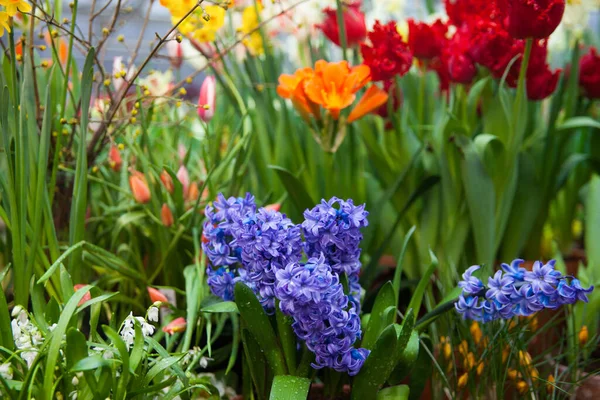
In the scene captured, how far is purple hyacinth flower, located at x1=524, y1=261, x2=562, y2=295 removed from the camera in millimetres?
673

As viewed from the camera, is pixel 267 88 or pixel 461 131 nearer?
pixel 461 131

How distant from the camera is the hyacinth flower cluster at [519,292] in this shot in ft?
2.21

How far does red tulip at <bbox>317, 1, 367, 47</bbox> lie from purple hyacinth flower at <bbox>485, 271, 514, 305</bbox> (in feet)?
1.95

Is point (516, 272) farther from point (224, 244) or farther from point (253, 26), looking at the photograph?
point (253, 26)

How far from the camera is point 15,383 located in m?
0.61

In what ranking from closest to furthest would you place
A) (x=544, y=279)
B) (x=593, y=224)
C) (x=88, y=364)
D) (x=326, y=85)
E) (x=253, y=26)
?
(x=88, y=364) → (x=544, y=279) → (x=326, y=85) → (x=593, y=224) → (x=253, y=26)

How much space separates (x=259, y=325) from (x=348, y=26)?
0.69m

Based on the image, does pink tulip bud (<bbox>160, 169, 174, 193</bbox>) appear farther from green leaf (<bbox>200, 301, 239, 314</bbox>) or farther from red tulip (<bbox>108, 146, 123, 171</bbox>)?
green leaf (<bbox>200, 301, 239, 314</bbox>)

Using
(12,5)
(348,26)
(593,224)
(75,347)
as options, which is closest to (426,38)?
(348,26)

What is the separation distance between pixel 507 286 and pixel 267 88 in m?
0.70

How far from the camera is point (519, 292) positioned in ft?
2.26

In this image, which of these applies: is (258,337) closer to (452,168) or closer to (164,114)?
(452,168)

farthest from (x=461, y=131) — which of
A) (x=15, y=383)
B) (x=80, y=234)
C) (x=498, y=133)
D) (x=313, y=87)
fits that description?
(x=15, y=383)

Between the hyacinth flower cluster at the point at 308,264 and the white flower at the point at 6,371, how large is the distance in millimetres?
246
